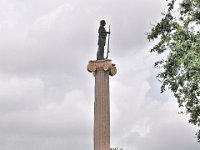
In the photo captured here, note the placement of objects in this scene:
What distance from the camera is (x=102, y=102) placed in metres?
20.1

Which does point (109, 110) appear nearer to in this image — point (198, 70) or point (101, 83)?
point (101, 83)

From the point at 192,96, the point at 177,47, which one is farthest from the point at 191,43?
the point at 192,96

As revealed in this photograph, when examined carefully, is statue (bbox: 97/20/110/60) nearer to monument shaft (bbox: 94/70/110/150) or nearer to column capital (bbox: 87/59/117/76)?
column capital (bbox: 87/59/117/76)

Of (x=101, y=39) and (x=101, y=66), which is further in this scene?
(x=101, y=39)

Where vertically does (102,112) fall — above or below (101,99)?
below

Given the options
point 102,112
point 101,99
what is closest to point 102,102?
point 101,99

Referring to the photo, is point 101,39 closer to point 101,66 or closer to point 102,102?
point 101,66

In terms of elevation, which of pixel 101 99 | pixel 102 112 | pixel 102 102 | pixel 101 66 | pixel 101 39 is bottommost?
pixel 102 112

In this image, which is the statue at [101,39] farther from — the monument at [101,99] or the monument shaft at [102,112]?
the monument shaft at [102,112]

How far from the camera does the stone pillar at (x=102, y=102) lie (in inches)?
768

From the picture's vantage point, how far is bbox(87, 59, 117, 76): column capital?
20.6 meters

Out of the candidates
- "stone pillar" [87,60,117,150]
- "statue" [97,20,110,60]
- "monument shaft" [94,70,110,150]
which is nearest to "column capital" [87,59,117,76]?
"stone pillar" [87,60,117,150]

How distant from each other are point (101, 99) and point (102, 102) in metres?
0.15

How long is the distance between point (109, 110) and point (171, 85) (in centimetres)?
306
